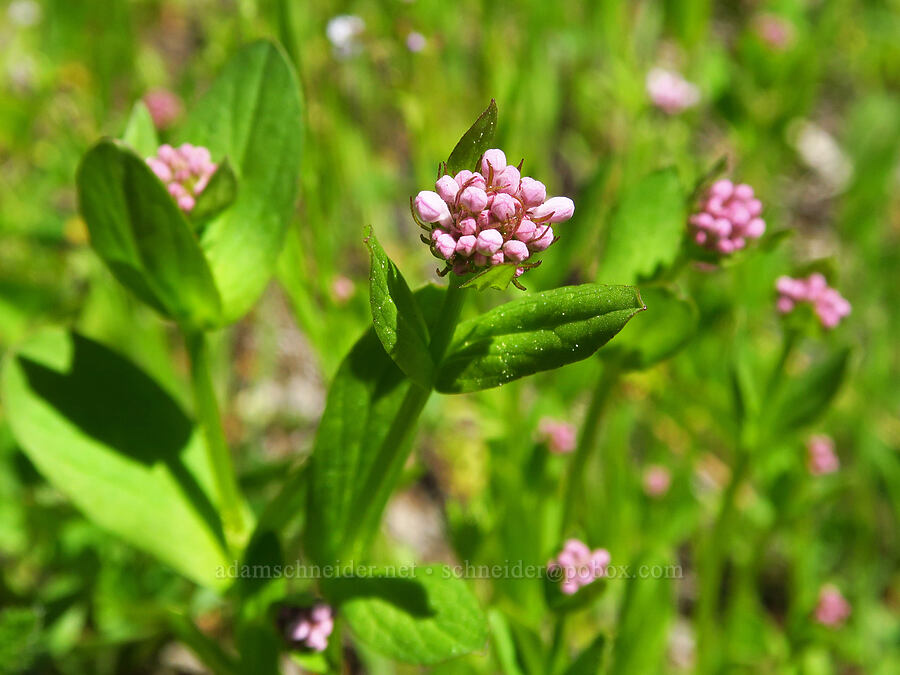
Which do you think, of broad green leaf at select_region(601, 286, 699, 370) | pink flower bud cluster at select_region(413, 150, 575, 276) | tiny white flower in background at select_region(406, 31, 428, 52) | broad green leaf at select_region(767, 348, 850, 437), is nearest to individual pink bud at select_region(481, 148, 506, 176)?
pink flower bud cluster at select_region(413, 150, 575, 276)

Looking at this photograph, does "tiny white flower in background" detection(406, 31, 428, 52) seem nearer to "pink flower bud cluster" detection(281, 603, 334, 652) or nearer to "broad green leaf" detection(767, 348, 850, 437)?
"broad green leaf" detection(767, 348, 850, 437)

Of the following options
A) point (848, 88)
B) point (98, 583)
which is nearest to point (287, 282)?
point (98, 583)

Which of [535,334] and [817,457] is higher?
[535,334]

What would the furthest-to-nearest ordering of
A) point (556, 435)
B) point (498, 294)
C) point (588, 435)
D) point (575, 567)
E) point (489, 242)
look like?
point (498, 294) → point (556, 435) → point (588, 435) → point (575, 567) → point (489, 242)

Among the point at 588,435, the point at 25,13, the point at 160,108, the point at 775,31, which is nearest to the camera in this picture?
the point at 588,435

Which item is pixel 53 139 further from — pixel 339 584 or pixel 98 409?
pixel 339 584

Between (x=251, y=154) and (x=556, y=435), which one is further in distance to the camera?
(x=556, y=435)

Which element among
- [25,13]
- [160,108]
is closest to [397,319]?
[160,108]

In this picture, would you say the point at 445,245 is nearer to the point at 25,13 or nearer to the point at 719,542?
the point at 719,542
